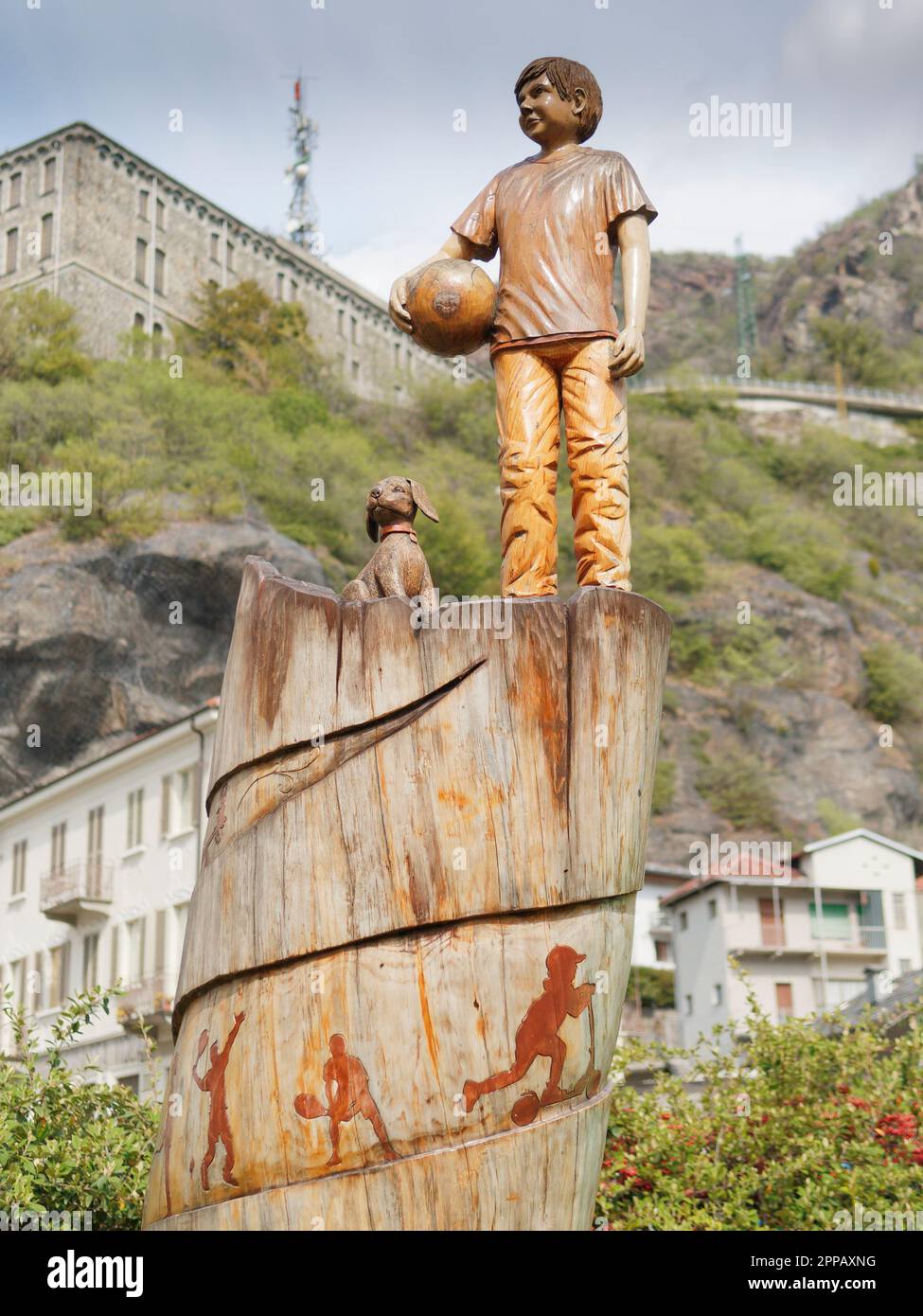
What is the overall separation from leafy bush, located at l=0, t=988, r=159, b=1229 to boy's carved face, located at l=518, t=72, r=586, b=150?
18.4 feet

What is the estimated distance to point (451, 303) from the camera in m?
6.23

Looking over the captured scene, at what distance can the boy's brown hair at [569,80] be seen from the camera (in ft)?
21.4

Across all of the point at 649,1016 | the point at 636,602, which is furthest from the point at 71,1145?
the point at 649,1016

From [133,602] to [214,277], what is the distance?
31049mm

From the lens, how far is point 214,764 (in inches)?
219

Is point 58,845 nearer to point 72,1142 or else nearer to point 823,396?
point 72,1142

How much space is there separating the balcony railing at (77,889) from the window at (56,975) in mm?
826

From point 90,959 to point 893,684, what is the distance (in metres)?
46.4

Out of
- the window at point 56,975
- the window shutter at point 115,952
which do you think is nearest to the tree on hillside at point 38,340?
the window at point 56,975

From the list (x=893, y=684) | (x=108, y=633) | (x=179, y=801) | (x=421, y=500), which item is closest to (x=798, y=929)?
(x=179, y=801)

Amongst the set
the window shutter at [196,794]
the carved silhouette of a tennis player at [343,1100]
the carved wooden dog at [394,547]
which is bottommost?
the carved silhouette of a tennis player at [343,1100]

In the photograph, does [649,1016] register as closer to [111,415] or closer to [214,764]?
[111,415]

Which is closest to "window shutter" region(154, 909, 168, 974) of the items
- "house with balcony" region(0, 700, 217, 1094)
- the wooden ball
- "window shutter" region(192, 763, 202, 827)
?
"house with balcony" region(0, 700, 217, 1094)

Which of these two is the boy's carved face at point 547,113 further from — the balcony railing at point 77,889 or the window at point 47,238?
the window at point 47,238
